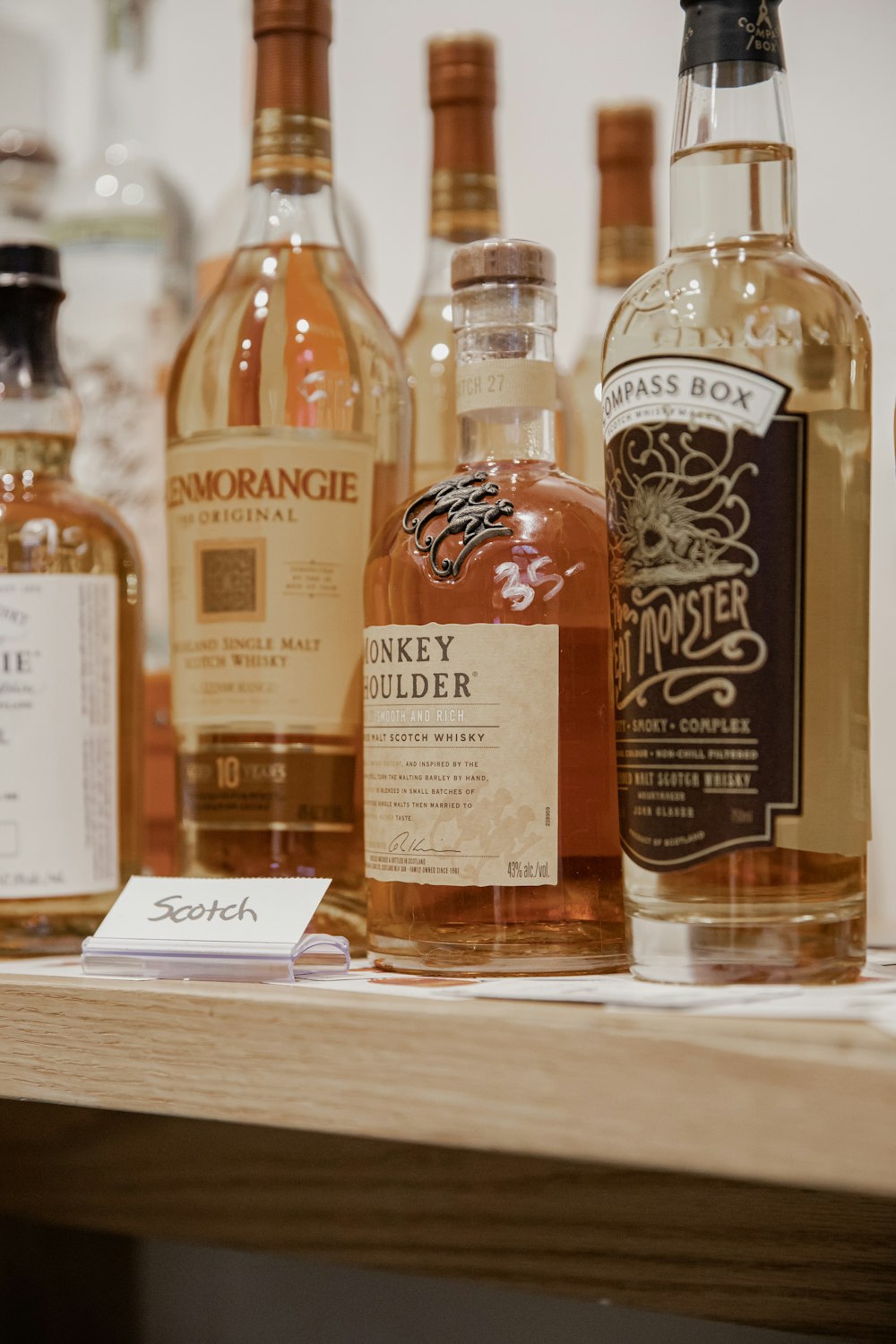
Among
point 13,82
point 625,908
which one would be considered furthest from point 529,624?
point 13,82

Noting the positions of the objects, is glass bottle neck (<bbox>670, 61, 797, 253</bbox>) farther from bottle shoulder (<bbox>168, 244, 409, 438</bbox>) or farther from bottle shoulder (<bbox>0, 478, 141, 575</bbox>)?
bottle shoulder (<bbox>0, 478, 141, 575</bbox>)

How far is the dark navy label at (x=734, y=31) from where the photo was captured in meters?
0.48

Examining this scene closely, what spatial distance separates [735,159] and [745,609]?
15 cm

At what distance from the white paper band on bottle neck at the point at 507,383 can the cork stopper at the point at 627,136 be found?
0.75 feet

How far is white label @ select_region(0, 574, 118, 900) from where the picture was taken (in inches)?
24.5

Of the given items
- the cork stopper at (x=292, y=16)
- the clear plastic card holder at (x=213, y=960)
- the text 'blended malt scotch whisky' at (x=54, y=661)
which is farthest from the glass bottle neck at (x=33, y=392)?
the clear plastic card holder at (x=213, y=960)

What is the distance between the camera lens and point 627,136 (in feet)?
2.41

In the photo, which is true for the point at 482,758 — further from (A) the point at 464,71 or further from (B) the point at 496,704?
(A) the point at 464,71

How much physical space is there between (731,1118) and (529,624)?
20 centimetres

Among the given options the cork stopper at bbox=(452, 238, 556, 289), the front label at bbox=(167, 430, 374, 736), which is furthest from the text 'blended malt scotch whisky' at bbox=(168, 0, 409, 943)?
the cork stopper at bbox=(452, 238, 556, 289)

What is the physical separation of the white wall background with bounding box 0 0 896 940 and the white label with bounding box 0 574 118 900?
32 centimetres

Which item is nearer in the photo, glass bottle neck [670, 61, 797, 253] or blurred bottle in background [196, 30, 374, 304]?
glass bottle neck [670, 61, 797, 253]

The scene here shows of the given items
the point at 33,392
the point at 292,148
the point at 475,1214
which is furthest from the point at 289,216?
the point at 475,1214

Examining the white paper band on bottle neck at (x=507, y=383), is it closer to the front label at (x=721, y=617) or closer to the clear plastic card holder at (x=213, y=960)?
the front label at (x=721, y=617)
